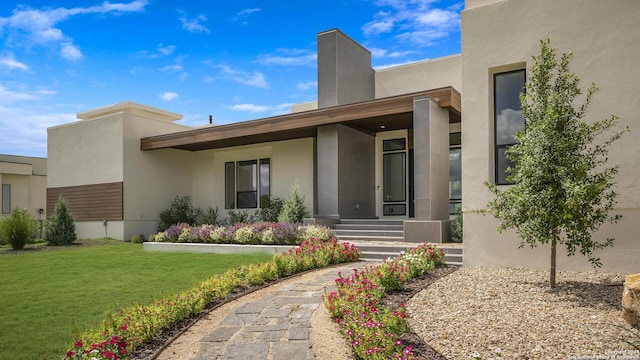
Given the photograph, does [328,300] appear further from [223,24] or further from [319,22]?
[319,22]

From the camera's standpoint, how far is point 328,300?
5676 millimetres

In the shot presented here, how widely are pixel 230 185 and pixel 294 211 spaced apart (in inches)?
210

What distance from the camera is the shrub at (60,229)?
16016 mm

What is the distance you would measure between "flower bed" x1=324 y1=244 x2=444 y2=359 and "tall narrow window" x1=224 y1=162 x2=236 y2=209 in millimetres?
11717

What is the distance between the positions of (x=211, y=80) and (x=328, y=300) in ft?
42.2

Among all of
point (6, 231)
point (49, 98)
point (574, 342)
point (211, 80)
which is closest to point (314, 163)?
point (211, 80)

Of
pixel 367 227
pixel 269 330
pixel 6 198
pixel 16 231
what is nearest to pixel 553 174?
pixel 269 330

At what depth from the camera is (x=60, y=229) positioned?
16094 millimetres

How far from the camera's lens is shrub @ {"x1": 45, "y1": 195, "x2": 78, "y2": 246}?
16016mm

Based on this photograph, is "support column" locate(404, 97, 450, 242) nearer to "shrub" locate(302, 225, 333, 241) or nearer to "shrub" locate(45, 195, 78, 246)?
"shrub" locate(302, 225, 333, 241)

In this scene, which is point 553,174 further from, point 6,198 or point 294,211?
point 6,198

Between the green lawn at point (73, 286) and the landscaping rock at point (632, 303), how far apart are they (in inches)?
225

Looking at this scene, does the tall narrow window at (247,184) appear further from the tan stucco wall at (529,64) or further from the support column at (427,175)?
the tan stucco wall at (529,64)

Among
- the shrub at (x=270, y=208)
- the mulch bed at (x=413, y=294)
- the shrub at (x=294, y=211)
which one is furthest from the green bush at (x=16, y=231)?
the mulch bed at (x=413, y=294)
